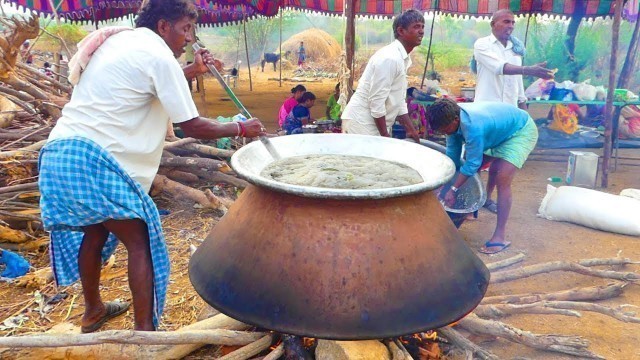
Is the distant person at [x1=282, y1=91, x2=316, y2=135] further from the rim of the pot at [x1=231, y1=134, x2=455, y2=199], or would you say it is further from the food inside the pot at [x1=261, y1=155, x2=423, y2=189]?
the food inside the pot at [x1=261, y1=155, x2=423, y2=189]

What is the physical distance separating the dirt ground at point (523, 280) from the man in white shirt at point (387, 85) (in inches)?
51.0

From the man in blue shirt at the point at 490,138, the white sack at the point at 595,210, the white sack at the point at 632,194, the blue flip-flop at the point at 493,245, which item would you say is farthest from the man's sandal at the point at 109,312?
the white sack at the point at 632,194

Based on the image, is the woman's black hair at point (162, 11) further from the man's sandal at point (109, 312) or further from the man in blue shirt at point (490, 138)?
the man in blue shirt at point (490, 138)

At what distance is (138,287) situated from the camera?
221cm

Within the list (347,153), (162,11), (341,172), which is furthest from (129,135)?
(347,153)

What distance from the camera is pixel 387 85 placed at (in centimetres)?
386

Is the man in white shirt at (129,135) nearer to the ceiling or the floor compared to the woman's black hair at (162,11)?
nearer to the floor

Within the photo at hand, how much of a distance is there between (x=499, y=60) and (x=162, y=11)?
12.5 ft

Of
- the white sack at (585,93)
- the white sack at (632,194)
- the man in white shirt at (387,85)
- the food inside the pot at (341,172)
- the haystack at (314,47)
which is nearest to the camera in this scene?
the food inside the pot at (341,172)

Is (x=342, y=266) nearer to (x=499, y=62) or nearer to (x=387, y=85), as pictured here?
(x=387, y=85)

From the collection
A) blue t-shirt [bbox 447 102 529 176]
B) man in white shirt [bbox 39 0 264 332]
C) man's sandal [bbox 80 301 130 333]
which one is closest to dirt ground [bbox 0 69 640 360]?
man's sandal [bbox 80 301 130 333]

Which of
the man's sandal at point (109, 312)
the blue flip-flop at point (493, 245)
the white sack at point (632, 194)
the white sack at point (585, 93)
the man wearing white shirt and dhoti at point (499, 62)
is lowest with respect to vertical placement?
the blue flip-flop at point (493, 245)

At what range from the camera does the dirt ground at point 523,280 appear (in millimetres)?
2750

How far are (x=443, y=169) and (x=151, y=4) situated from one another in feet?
4.89
